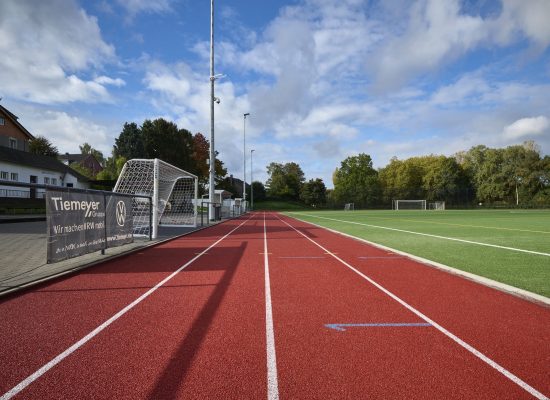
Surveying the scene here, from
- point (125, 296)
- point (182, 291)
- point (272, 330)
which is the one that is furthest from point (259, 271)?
point (272, 330)

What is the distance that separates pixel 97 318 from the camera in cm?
509

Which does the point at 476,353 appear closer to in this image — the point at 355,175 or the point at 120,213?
the point at 120,213

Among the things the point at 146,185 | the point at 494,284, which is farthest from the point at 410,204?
the point at 494,284

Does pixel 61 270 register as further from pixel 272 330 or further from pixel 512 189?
pixel 512 189

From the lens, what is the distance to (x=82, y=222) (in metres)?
9.14

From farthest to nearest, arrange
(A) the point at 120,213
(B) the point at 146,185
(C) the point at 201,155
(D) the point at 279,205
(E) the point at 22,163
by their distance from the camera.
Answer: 1. (D) the point at 279,205
2. (C) the point at 201,155
3. (E) the point at 22,163
4. (B) the point at 146,185
5. (A) the point at 120,213

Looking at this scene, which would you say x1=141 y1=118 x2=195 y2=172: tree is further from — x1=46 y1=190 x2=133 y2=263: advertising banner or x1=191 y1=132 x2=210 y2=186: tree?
x1=46 y1=190 x2=133 y2=263: advertising banner

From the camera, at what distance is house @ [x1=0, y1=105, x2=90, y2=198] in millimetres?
33188

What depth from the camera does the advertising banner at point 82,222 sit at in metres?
7.87

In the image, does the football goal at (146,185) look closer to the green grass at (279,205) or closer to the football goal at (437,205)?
the green grass at (279,205)

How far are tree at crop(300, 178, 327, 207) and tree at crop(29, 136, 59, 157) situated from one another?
58.1 meters

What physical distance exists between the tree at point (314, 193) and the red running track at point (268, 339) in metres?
87.8

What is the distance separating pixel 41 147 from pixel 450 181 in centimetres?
8456

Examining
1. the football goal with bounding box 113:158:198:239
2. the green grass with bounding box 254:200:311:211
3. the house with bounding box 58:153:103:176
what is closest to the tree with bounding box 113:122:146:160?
the house with bounding box 58:153:103:176
